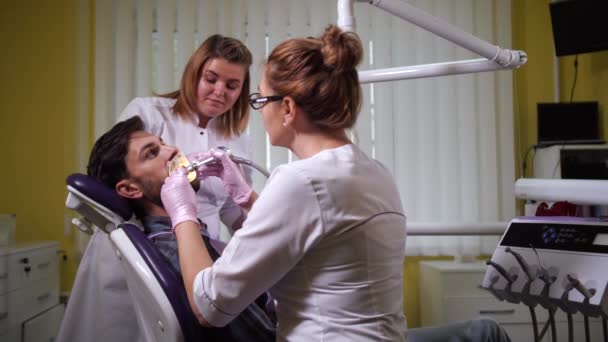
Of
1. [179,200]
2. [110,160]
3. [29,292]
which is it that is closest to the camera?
[179,200]

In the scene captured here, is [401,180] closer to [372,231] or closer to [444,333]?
[444,333]

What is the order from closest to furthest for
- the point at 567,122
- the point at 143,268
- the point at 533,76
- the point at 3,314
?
the point at 143,268 < the point at 3,314 < the point at 567,122 < the point at 533,76

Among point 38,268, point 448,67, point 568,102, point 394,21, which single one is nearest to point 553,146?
point 568,102

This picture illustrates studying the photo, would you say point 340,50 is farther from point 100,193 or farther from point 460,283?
point 460,283

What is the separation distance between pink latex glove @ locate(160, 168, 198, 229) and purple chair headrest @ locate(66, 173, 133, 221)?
0.14m

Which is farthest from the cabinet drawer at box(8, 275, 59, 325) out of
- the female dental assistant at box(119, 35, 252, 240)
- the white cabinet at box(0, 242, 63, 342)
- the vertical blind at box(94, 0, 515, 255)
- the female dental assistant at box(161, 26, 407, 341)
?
the female dental assistant at box(161, 26, 407, 341)

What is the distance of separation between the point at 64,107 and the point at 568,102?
2960 mm

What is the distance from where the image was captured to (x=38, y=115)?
305 cm

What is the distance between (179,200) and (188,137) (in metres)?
Result: 0.70

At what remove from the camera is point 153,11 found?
3012mm

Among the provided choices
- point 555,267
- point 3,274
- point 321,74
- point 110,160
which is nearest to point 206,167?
point 110,160

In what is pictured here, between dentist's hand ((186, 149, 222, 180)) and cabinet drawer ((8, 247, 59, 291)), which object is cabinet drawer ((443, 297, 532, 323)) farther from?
cabinet drawer ((8, 247, 59, 291))

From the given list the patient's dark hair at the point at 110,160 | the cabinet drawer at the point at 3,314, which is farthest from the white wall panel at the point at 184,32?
the patient's dark hair at the point at 110,160

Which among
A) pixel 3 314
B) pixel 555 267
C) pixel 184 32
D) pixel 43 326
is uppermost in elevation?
pixel 184 32
